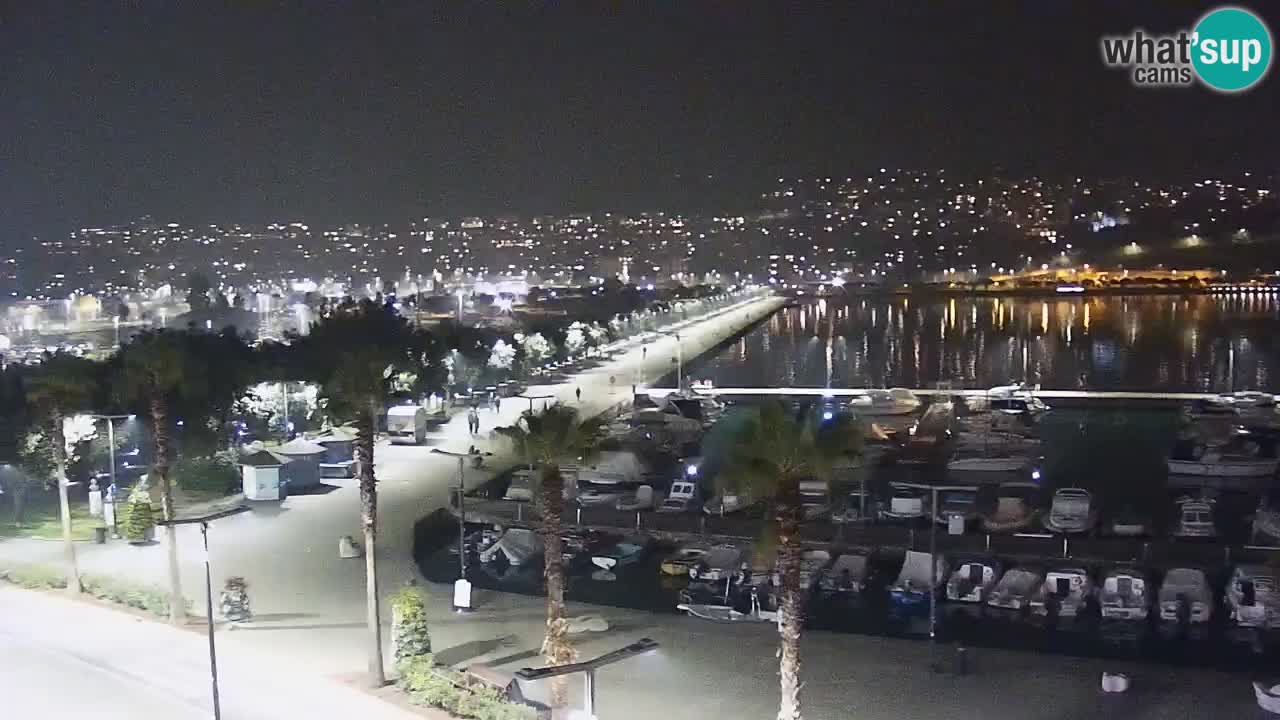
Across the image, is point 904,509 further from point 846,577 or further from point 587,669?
point 587,669

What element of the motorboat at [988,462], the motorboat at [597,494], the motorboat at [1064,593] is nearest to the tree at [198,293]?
the motorboat at [597,494]

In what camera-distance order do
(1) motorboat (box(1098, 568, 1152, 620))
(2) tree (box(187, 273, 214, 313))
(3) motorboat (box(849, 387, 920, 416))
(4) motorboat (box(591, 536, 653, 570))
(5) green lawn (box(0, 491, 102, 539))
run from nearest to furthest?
(1) motorboat (box(1098, 568, 1152, 620)) → (4) motorboat (box(591, 536, 653, 570)) → (5) green lawn (box(0, 491, 102, 539)) → (3) motorboat (box(849, 387, 920, 416)) → (2) tree (box(187, 273, 214, 313))

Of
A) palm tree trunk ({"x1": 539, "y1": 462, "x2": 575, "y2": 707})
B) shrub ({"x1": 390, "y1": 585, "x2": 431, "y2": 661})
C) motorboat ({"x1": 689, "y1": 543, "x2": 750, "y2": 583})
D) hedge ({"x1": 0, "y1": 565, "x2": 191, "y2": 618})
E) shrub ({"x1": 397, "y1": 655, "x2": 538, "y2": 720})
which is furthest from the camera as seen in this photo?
motorboat ({"x1": 689, "y1": 543, "x2": 750, "y2": 583})

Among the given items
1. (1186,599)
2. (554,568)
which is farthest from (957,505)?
(554,568)

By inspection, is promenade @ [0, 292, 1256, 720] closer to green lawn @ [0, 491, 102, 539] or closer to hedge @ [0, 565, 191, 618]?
hedge @ [0, 565, 191, 618]

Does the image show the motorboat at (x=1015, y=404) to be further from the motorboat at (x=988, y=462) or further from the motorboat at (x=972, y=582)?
the motorboat at (x=972, y=582)

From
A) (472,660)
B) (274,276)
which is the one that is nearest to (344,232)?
(274,276)

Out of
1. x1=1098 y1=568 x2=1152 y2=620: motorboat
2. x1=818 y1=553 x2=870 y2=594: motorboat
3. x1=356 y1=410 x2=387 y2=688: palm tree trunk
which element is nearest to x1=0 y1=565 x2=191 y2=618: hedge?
x1=356 y1=410 x2=387 y2=688: palm tree trunk
